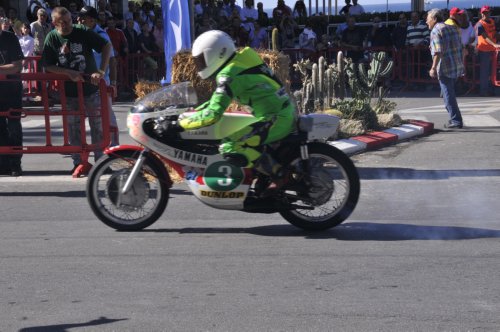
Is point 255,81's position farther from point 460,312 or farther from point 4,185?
point 4,185

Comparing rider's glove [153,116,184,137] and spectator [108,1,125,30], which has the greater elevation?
spectator [108,1,125,30]

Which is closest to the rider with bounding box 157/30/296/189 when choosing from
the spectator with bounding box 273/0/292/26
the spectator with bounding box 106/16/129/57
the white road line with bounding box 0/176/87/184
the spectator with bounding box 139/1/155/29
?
the white road line with bounding box 0/176/87/184

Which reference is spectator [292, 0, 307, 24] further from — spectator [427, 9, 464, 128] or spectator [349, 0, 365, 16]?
spectator [427, 9, 464, 128]

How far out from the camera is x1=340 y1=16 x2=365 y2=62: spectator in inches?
963

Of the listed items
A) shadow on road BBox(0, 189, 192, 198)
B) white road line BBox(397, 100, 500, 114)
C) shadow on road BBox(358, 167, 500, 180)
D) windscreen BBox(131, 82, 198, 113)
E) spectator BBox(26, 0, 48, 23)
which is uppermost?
spectator BBox(26, 0, 48, 23)

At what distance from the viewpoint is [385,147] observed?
1348 cm

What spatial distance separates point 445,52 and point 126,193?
8.14 meters

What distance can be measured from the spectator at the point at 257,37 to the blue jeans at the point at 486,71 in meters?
5.56

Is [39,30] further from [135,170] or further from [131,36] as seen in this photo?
[135,170]

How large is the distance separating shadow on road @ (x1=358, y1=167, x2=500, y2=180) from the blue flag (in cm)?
280

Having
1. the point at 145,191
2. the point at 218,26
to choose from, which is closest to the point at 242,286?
the point at 145,191

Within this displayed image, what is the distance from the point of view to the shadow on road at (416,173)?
10812 mm

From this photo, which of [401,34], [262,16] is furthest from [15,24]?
[401,34]

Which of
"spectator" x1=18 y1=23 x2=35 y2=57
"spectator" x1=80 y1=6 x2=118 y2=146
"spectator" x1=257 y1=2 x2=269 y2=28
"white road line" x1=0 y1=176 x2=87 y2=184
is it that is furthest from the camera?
"spectator" x1=257 y1=2 x2=269 y2=28
